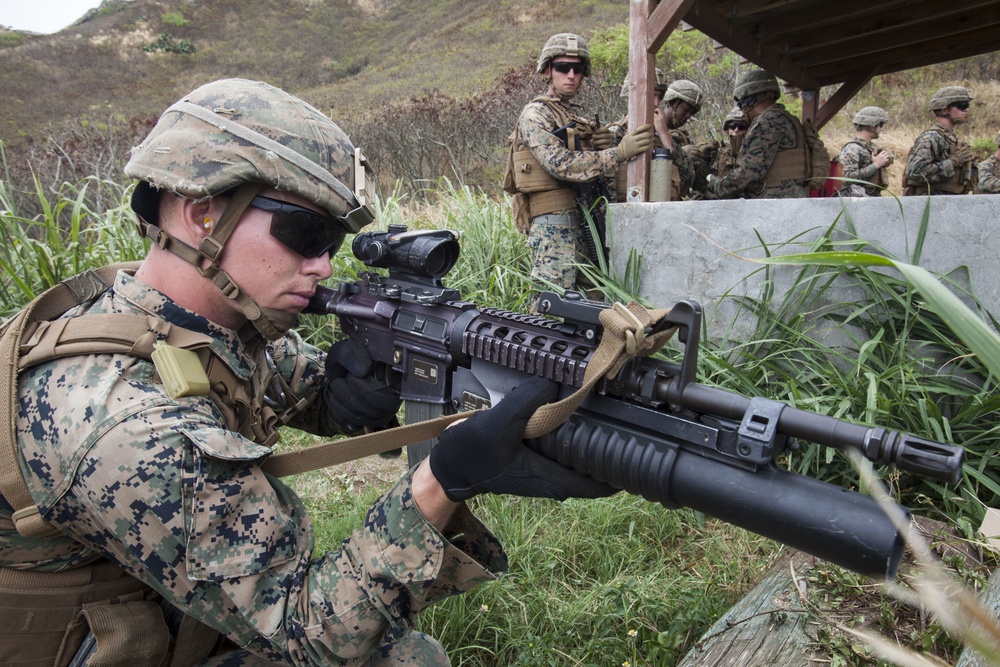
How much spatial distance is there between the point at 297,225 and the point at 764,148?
626cm

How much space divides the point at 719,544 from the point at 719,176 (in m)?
6.32

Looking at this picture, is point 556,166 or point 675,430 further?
point 556,166

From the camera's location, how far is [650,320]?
148 centimetres

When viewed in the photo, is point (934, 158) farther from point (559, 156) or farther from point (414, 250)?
point (414, 250)

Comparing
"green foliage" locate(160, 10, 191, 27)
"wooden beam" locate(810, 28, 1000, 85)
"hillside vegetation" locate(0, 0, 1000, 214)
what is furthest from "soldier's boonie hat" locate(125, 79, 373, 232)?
"green foliage" locate(160, 10, 191, 27)

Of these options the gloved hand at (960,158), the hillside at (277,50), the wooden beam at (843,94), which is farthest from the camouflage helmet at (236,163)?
the hillside at (277,50)

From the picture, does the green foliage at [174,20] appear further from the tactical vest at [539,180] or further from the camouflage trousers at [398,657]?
the camouflage trousers at [398,657]

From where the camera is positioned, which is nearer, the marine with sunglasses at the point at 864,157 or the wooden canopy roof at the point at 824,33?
the wooden canopy roof at the point at 824,33

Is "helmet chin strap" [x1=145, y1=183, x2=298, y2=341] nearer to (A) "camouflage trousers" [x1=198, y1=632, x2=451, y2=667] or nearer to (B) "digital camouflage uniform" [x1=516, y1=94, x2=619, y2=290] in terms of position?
(A) "camouflage trousers" [x1=198, y1=632, x2=451, y2=667]

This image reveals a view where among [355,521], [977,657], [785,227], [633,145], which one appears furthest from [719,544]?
[633,145]

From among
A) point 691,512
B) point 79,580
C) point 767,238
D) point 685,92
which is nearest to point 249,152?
point 79,580

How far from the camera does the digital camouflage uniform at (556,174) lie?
5.51 m

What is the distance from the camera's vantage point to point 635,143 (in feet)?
17.3

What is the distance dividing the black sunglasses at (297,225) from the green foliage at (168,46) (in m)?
38.2
